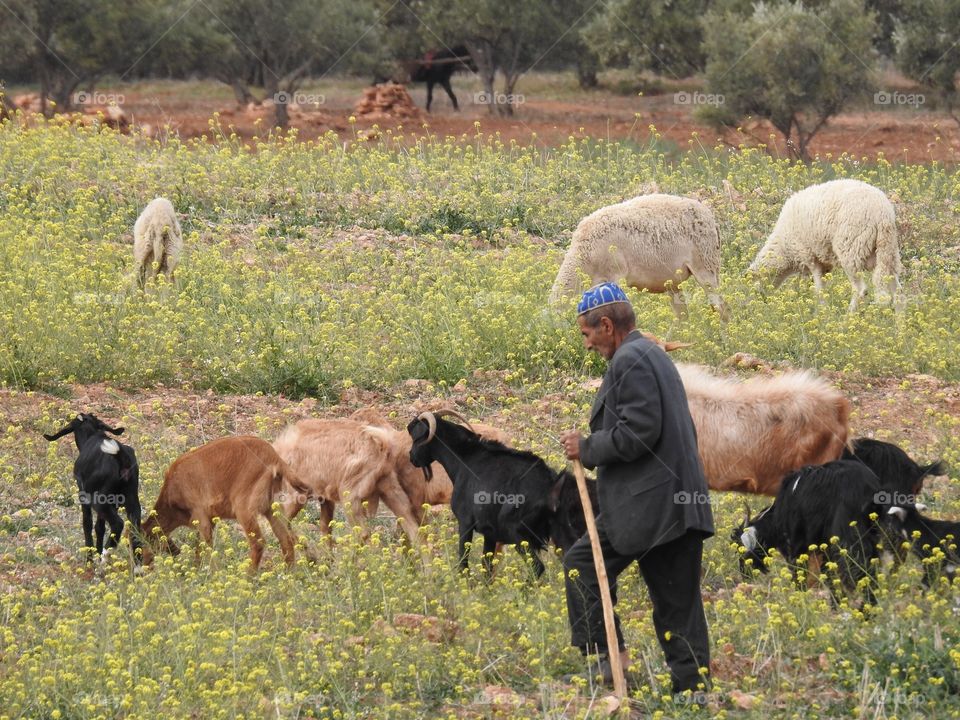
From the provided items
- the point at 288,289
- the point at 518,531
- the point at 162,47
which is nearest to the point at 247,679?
the point at 518,531

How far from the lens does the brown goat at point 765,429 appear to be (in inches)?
Result: 365

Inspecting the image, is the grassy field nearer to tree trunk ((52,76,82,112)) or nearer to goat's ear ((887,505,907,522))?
goat's ear ((887,505,907,522))

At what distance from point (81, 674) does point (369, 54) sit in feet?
123

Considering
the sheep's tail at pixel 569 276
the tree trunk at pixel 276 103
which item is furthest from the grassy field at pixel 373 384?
the tree trunk at pixel 276 103

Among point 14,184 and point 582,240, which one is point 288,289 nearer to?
point 582,240

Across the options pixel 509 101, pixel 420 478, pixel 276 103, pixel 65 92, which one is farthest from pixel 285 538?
pixel 65 92

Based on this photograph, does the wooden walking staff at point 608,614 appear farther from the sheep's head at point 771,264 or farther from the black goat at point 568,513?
the sheep's head at point 771,264

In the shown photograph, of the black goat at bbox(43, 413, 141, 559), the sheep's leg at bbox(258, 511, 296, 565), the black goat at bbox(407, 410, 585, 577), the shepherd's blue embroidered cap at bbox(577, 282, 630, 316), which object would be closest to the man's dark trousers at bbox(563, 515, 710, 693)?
the shepherd's blue embroidered cap at bbox(577, 282, 630, 316)

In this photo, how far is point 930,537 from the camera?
26.2ft

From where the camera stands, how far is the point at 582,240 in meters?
14.8

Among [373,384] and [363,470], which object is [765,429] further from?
[373,384]

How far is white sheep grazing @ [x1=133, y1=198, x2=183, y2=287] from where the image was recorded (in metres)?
15.7

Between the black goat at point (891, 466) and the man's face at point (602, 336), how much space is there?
8.26ft

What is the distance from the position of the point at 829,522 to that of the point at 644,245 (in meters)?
6.94
